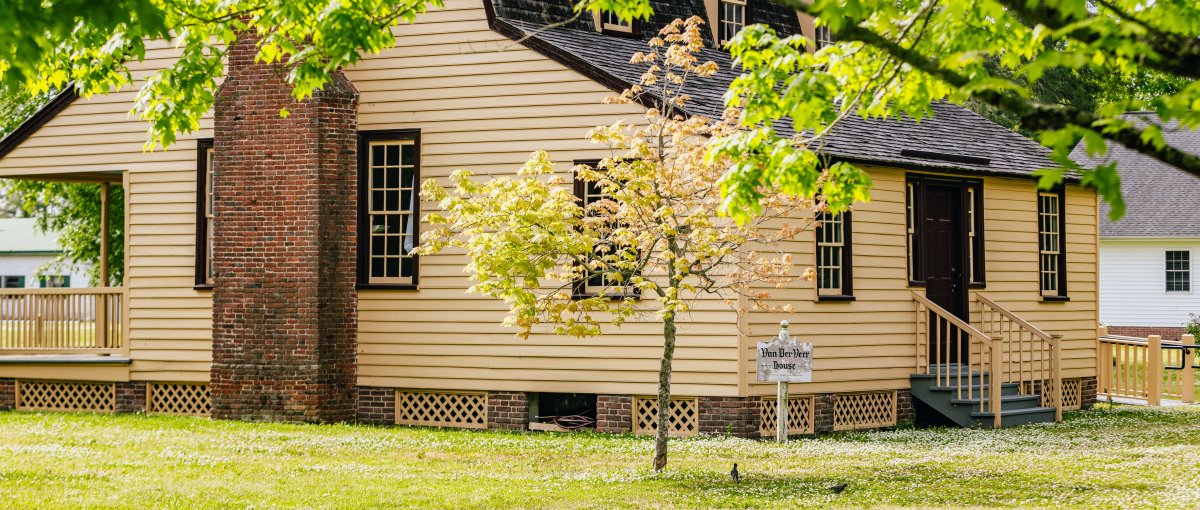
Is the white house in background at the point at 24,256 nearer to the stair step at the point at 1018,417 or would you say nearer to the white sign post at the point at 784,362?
the stair step at the point at 1018,417

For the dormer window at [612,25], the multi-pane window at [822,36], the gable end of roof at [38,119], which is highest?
the multi-pane window at [822,36]

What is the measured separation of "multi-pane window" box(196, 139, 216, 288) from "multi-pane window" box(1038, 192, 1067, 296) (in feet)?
41.7

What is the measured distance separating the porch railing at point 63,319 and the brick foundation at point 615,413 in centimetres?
731

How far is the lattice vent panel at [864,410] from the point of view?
17.3m

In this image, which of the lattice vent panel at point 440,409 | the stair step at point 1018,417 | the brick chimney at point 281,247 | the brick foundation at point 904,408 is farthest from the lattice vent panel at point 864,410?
the brick chimney at point 281,247

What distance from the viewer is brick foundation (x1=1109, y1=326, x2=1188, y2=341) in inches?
1457

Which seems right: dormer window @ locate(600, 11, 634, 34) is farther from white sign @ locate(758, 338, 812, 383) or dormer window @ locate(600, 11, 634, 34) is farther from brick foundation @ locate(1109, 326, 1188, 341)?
brick foundation @ locate(1109, 326, 1188, 341)

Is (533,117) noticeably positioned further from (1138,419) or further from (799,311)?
(1138,419)

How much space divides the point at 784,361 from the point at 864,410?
2964 mm

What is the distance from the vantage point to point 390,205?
17.3m

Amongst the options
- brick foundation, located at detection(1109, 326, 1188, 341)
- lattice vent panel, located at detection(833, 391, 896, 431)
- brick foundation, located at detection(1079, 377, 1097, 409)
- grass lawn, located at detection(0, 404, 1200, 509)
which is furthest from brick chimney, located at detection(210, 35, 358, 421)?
brick foundation, located at detection(1109, 326, 1188, 341)

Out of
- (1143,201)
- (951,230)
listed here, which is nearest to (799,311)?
(951,230)

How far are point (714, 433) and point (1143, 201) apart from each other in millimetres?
27346

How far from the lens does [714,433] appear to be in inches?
627
